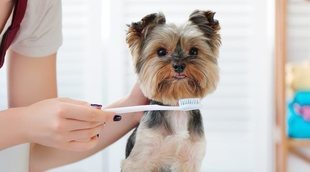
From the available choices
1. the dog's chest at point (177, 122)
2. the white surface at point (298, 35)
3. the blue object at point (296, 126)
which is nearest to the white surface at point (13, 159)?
the dog's chest at point (177, 122)

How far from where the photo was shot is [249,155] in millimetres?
1514

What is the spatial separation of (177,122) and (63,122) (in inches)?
9.4

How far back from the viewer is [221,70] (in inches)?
58.5

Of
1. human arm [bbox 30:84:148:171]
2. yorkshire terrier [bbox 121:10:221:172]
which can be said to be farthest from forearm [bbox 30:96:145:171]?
yorkshire terrier [bbox 121:10:221:172]

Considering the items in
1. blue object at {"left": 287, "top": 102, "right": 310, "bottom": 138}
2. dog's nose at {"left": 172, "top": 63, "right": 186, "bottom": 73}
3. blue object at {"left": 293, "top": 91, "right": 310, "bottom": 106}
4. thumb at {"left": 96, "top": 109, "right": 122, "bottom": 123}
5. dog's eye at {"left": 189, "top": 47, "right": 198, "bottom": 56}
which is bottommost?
blue object at {"left": 287, "top": 102, "right": 310, "bottom": 138}

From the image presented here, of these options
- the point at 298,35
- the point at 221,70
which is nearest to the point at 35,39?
the point at 221,70

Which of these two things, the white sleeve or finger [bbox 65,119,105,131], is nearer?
finger [bbox 65,119,105,131]

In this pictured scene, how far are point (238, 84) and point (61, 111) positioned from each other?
0.89 metres

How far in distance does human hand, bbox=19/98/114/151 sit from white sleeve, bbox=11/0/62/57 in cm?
19

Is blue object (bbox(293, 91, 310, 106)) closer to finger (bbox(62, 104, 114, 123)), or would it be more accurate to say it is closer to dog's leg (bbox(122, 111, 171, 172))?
dog's leg (bbox(122, 111, 171, 172))

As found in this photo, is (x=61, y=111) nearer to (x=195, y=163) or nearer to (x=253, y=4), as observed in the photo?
(x=195, y=163)

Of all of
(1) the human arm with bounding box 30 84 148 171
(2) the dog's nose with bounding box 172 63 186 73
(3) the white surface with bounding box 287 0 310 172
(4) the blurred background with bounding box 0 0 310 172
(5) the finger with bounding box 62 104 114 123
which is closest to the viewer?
(5) the finger with bounding box 62 104 114 123

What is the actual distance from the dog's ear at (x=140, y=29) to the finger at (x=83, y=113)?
0.19 m

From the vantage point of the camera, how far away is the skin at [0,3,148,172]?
2.51 ft
